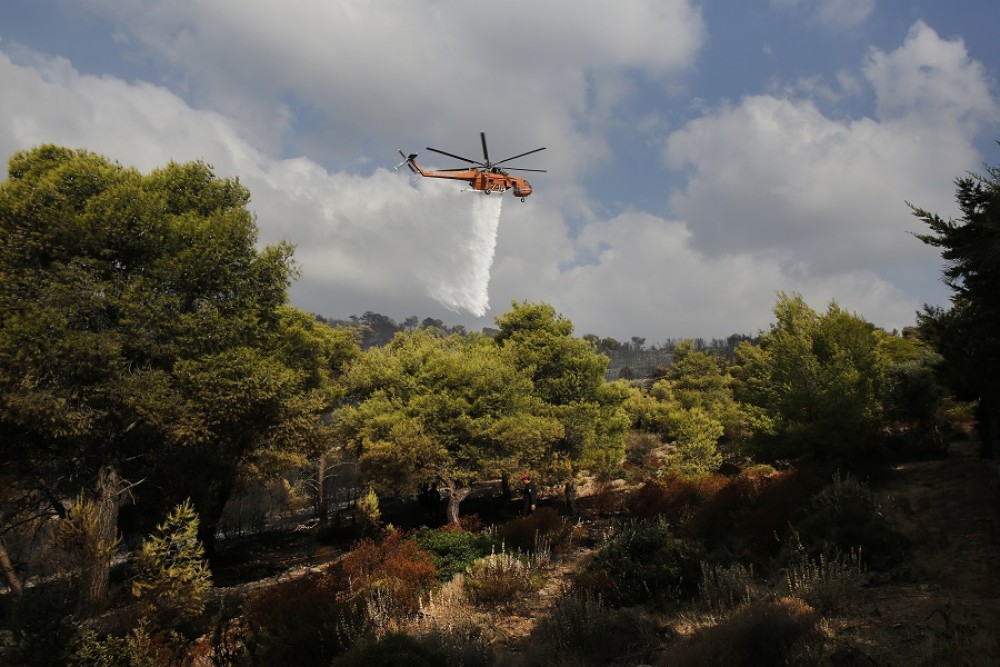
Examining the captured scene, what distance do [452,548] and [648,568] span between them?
5690 millimetres

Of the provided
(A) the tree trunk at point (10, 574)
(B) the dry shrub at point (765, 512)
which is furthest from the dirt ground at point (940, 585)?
(A) the tree trunk at point (10, 574)

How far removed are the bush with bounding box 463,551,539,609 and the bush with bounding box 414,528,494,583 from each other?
35.4 inches

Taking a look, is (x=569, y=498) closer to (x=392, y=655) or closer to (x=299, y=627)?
(x=299, y=627)

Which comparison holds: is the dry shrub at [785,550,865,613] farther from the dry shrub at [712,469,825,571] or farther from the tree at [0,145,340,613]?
the tree at [0,145,340,613]

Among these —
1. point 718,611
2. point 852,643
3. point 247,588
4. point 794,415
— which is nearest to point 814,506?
point 718,611

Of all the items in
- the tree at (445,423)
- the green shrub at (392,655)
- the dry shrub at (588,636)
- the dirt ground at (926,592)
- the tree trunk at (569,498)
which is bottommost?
the tree trunk at (569,498)

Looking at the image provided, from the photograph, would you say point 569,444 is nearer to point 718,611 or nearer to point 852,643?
point 718,611

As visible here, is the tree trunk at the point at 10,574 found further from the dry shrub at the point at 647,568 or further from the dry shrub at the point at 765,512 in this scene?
the dry shrub at the point at 765,512

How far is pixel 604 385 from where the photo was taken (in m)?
26.1

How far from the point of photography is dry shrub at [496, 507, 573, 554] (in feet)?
48.8

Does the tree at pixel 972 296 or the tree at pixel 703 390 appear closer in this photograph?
the tree at pixel 972 296

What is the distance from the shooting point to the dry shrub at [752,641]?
5.91 m

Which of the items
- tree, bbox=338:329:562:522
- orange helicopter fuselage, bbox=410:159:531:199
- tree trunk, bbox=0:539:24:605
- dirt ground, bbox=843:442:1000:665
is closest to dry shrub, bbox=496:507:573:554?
tree, bbox=338:329:562:522

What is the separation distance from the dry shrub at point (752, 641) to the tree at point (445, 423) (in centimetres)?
1447
